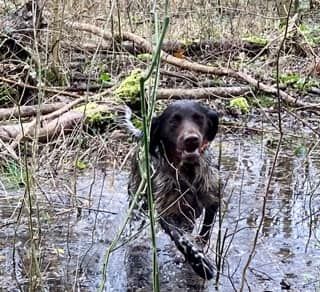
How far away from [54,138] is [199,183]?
202cm

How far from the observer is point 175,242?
5.24m

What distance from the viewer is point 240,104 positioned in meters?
9.26

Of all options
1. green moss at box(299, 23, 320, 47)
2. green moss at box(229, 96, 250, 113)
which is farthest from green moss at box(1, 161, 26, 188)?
green moss at box(299, 23, 320, 47)

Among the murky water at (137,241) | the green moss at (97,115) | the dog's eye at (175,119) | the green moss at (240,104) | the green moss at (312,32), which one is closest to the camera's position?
the murky water at (137,241)

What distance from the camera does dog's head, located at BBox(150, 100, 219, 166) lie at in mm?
5352

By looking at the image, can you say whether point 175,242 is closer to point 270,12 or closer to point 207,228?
point 207,228

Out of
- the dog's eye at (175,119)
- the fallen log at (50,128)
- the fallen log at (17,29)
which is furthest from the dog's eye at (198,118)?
the fallen log at (17,29)

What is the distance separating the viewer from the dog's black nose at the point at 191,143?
5.29 metres

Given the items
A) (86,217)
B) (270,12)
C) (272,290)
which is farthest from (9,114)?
(270,12)

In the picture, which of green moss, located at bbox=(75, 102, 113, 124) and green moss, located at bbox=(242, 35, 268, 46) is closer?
green moss, located at bbox=(75, 102, 113, 124)

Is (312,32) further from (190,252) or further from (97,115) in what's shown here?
(190,252)

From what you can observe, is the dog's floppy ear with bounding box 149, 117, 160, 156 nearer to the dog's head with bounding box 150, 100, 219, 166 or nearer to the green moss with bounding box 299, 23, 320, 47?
the dog's head with bounding box 150, 100, 219, 166

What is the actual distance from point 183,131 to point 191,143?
0.13 m

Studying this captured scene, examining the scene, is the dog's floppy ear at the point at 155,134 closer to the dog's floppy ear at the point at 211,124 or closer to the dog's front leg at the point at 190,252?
the dog's floppy ear at the point at 211,124
